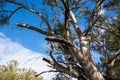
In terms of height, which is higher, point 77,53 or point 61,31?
point 61,31

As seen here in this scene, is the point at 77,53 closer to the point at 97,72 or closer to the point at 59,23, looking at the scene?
the point at 97,72

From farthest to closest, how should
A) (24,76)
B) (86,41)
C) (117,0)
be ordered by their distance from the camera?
(24,76) → (117,0) → (86,41)

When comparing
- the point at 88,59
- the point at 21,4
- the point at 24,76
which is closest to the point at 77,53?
the point at 88,59

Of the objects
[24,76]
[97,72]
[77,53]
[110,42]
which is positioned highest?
[24,76]

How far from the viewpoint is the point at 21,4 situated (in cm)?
783

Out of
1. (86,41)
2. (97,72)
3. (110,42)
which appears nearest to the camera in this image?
(97,72)

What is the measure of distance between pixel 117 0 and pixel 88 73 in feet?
10.4

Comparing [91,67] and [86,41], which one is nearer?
[91,67]

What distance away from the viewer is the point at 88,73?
21.5 ft

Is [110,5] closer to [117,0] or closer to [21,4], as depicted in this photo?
[117,0]

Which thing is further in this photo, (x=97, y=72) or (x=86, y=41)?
(x=86, y=41)

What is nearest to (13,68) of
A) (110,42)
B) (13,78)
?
(13,78)

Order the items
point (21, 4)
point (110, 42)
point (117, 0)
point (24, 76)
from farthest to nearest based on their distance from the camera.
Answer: point (24, 76), point (110, 42), point (117, 0), point (21, 4)

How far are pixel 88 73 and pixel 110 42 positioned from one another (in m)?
3.59
